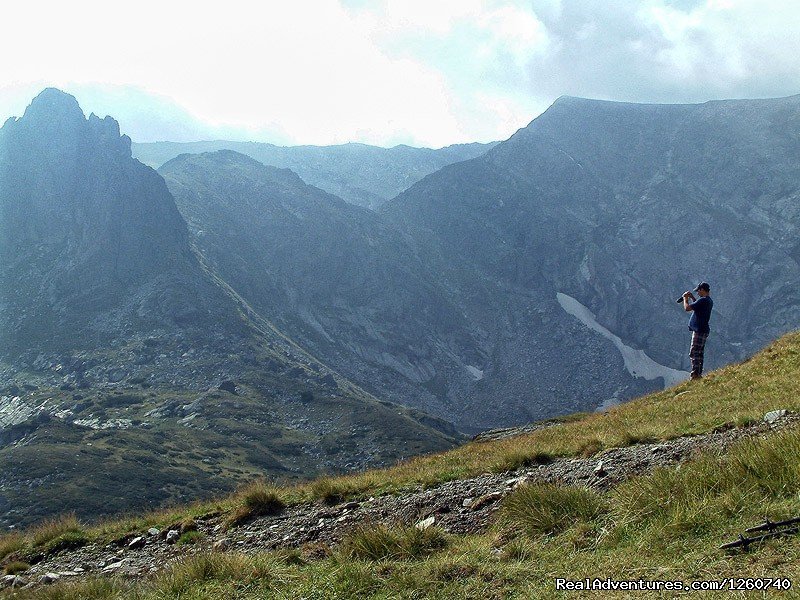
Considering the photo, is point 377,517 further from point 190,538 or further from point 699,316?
point 699,316

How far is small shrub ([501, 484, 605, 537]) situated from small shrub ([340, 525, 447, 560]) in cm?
117

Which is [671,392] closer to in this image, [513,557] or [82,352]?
[513,557]

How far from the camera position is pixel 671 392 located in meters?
23.2

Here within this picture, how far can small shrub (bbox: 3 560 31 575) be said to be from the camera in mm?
13375

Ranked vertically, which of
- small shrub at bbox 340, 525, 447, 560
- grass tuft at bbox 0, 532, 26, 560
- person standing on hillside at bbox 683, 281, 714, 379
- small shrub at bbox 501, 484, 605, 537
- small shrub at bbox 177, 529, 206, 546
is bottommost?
grass tuft at bbox 0, 532, 26, 560

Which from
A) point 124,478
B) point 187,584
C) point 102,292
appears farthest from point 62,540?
point 102,292

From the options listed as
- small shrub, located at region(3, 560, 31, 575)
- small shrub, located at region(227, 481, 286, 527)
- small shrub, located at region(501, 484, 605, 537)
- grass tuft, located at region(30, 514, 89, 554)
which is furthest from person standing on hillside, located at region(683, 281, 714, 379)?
small shrub, located at region(3, 560, 31, 575)

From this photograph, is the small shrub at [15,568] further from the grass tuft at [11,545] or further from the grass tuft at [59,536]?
the grass tuft at [11,545]

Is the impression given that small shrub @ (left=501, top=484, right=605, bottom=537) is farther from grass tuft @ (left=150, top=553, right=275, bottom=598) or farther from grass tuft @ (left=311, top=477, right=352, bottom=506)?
grass tuft @ (left=311, top=477, right=352, bottom=506)

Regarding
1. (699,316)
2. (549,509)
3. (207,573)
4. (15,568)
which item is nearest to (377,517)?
(207,573)

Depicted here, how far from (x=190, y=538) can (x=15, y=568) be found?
3.75 m

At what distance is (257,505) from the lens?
48.6 ft

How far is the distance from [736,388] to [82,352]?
18777 cm

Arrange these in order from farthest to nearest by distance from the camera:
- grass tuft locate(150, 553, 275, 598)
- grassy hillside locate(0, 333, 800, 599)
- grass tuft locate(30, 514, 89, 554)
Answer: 1. grass tuft locate(30, 514, 89, 554)
2. grass tuft locate(150, 553, 275, 598)
3. grassy hillside locate(0, 333, 800, 599)
